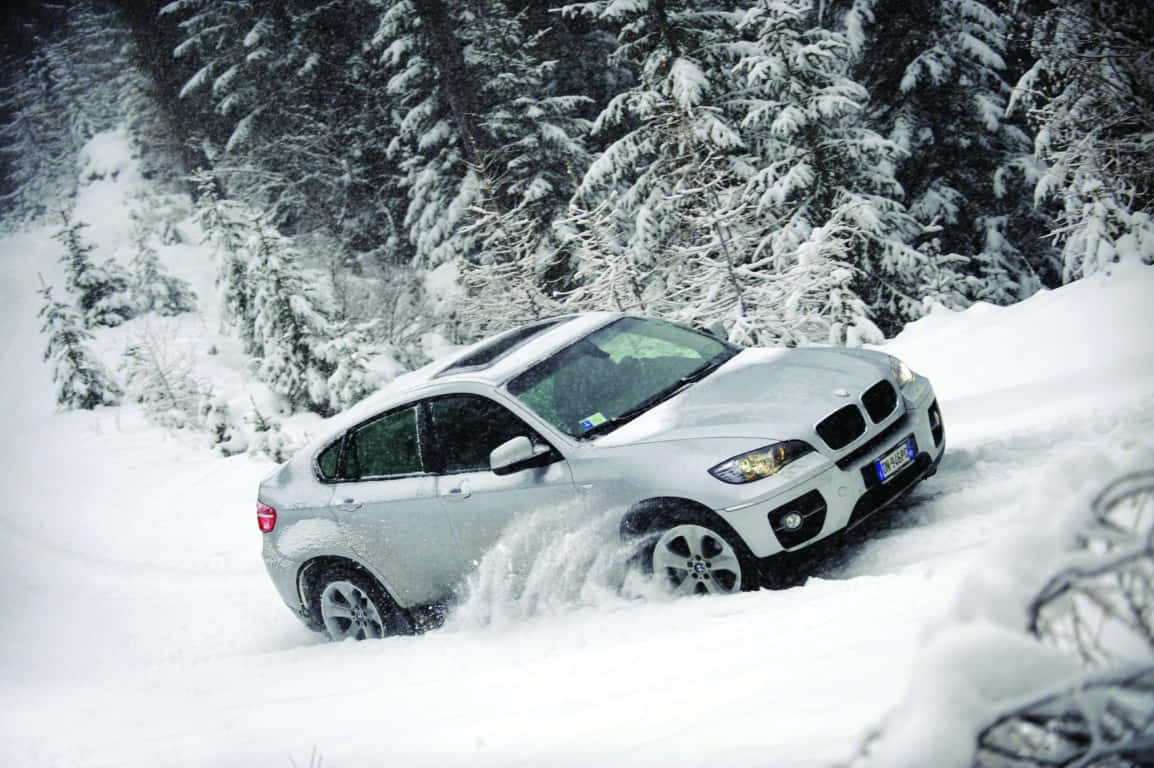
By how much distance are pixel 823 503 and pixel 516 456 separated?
5.78ft

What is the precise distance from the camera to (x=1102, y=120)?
30.3 feet

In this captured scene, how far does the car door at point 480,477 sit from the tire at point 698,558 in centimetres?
61

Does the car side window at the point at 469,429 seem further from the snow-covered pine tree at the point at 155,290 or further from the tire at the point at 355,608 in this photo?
the snow-covered pine tree at the point at 155,290

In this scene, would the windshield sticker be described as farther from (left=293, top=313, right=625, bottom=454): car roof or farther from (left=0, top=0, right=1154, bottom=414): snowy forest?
(left=0, top=0, right=1154, bottom=414): snowy forest

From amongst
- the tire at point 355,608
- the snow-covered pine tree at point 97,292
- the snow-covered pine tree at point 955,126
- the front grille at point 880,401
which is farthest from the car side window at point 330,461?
the snow-covered pine tree at point 97,292

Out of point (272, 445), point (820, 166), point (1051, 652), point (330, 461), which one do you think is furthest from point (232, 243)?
point (1051, 652)

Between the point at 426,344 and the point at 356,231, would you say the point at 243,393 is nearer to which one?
the point at 426,344

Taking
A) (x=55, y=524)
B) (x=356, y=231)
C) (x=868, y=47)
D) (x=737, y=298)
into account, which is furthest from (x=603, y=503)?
(x=356, y=231)

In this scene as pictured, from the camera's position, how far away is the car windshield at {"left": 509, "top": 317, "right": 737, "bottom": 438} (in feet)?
16.1

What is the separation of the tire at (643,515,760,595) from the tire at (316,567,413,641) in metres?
2.22

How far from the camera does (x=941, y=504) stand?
15.4ft

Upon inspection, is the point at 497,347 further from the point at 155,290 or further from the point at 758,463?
the point at 155,290

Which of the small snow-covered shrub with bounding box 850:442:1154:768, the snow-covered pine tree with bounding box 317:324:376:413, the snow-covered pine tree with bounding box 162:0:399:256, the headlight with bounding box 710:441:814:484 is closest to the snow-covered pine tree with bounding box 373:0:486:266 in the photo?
the snow-covered pine tree with bounding box 317:324:376:413

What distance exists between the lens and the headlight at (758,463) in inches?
161
